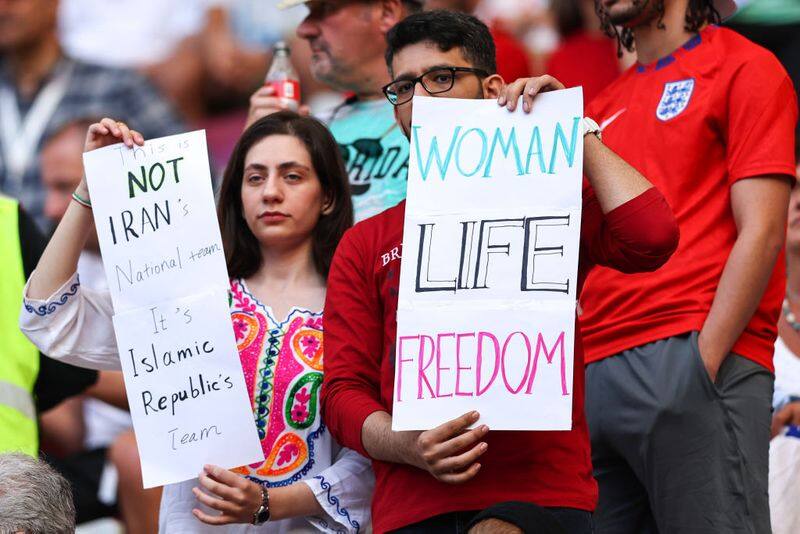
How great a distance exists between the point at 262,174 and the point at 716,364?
1381 mm

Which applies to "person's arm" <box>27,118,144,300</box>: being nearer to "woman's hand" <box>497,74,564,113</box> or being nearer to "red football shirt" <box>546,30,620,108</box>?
"woman's hand" <box>497,74,564,113</box>

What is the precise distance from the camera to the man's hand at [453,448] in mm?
3135

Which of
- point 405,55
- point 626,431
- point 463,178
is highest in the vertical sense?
point 405,55

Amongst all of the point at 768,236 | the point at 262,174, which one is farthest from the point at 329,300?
Result: the point at 768,236

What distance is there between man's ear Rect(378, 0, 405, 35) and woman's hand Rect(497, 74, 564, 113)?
177cm

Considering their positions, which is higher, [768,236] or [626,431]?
[768,236]

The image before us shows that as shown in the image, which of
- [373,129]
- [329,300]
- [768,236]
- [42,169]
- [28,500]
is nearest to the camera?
[28,500]

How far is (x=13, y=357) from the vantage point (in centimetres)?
433

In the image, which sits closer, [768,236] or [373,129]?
[768,236]

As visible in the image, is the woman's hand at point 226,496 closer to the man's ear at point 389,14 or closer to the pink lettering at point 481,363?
the pink lettering at point 481,363

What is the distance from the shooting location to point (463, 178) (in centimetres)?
340

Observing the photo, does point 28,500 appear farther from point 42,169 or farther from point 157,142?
point 42,169

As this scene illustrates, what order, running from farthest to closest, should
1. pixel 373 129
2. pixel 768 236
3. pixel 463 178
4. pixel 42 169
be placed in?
pixel 42 169
pixel 373 129
pixel 768 236
pixel 463 178

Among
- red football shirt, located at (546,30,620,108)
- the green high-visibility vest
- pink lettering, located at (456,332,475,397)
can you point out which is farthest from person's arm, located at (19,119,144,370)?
red football shirt, located at (546,30,620,108)
